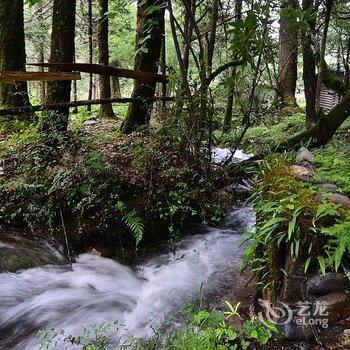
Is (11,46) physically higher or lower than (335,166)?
higher

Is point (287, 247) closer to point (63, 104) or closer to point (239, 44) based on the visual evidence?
point (239, 44)

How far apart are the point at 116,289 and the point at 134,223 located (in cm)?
81

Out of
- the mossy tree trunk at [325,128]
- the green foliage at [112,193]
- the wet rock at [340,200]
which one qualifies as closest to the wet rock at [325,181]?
the wet rock at [340,200]

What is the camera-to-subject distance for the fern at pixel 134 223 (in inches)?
186

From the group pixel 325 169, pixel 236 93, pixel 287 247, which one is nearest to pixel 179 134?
pixel 236 93

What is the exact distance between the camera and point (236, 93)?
5.76 meters

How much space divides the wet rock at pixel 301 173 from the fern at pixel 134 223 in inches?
75.3

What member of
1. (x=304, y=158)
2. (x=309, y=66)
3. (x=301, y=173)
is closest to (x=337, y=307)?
(x=301, y=173)

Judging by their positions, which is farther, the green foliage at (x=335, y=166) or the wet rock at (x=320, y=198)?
the green foliage at (x=335, y=166)

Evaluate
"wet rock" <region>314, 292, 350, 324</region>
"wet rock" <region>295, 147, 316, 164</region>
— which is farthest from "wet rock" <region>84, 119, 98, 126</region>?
"wet rock" <region>314, 292, 350, 324</region>

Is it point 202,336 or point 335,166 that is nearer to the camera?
point 202,336

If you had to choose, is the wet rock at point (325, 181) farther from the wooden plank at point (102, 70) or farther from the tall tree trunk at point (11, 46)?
the tall tree trunk at point (11, 46)

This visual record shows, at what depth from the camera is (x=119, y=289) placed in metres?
4.64

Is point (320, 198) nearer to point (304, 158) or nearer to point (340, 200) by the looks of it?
point (340, 200)
